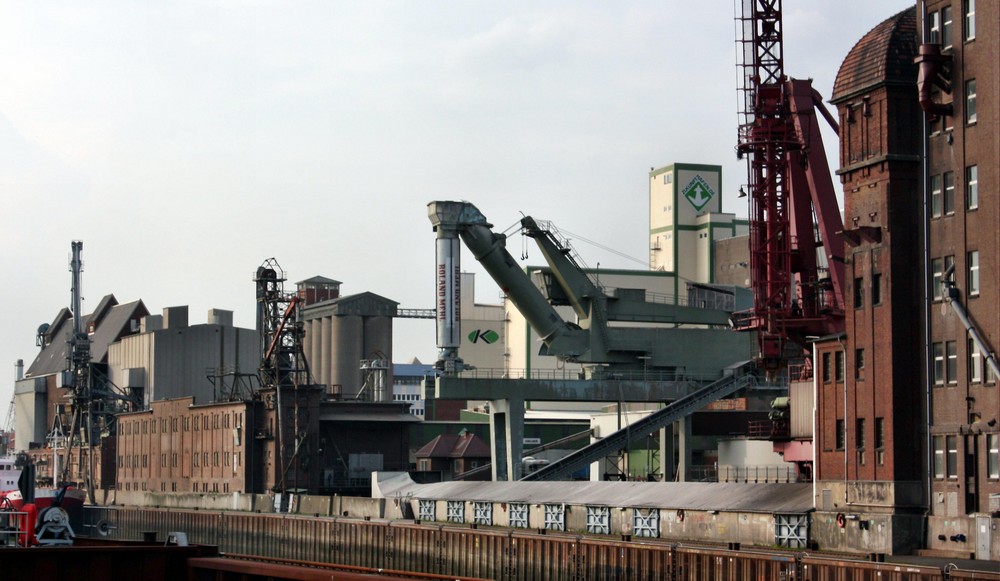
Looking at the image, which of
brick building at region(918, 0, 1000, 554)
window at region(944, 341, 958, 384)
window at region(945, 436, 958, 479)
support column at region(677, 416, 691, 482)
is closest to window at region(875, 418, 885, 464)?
brick building at region(918, 0, 1000, 554)

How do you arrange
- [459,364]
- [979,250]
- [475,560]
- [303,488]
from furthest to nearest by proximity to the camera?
[303,488] → [459,364] → [475,560] → [979,250]

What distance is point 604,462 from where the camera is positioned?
105 m

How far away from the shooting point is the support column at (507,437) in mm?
86062

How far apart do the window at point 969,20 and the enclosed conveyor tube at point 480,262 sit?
4057 cm

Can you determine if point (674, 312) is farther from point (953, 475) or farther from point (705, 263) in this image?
point (705, 263)

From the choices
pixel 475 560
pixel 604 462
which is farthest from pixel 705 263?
pixel 475 560

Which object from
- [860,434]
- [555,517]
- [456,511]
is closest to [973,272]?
[860,434]

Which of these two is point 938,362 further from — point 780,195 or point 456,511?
point 456,511

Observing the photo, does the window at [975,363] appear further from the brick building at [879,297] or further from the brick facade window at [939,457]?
the brick building at [879,297]

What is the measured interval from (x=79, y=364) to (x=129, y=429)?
720cm

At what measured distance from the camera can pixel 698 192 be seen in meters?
147

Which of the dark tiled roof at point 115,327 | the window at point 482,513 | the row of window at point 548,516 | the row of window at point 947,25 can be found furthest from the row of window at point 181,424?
the row of window at point 947,25

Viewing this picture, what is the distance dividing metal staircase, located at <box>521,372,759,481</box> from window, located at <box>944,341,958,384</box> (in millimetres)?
37333

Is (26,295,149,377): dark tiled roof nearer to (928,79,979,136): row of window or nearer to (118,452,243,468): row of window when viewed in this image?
(118,452,243,468): row of window
